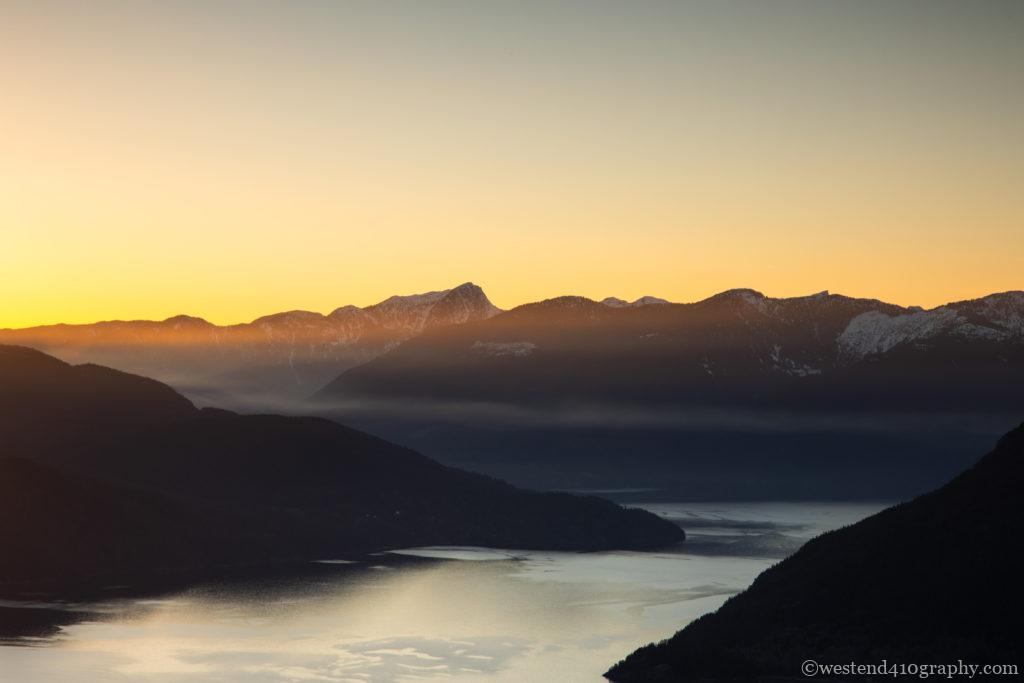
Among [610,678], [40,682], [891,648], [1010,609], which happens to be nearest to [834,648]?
[891,648]

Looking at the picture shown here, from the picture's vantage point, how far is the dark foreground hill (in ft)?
573

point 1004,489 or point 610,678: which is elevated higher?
point 1004,489

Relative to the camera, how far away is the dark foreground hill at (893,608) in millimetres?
174625

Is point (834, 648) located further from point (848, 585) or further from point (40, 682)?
point (40, 682)

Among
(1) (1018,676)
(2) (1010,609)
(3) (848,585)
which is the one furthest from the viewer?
(3) (848,585)

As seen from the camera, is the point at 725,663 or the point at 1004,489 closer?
the point at 725,663

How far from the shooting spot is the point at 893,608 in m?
181

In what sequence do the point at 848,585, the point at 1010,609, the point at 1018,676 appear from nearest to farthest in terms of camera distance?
the point at 1018,676
the point at 1010,609
the point at 848,585

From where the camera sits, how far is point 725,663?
593 ft

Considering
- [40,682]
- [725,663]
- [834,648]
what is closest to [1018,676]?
[834,648]

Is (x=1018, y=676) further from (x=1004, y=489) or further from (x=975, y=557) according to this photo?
(x=1004, y=489)

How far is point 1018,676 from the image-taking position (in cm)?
16450

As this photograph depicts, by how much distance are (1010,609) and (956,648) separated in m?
8.94

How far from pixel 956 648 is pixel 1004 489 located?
31218mm
